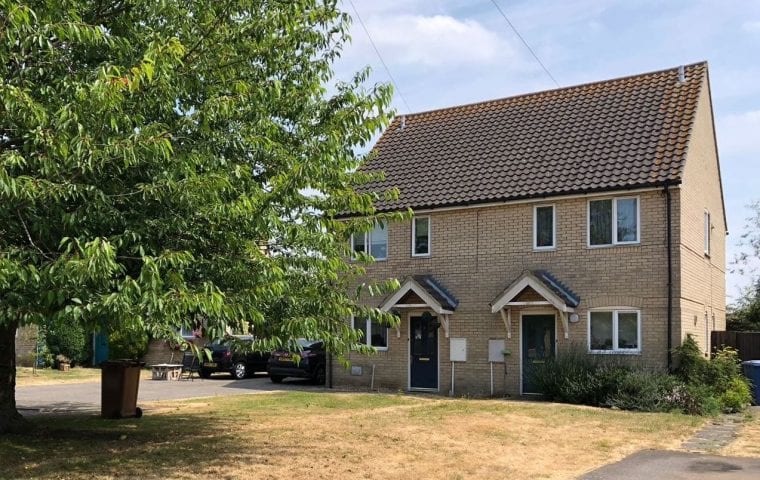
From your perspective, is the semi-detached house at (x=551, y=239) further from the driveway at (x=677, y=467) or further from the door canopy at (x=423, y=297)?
the driveway at (x=677, y=467)

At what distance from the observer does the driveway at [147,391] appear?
17391 millimetres

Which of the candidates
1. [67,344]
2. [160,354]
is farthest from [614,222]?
[67,344]

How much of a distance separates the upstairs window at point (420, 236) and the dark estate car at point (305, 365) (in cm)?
469

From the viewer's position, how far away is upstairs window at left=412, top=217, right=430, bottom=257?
71.2 feet

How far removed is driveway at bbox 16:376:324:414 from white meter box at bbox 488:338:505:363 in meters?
5.46

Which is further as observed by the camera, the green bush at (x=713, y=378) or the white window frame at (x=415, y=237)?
the white window frame at (x=415, y=237)

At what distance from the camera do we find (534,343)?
1975 cm

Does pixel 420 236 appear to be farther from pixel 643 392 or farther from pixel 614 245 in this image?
pixel 643 392

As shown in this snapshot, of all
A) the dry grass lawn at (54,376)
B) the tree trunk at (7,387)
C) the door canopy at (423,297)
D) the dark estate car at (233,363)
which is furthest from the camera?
the dark estate car at (233,363)

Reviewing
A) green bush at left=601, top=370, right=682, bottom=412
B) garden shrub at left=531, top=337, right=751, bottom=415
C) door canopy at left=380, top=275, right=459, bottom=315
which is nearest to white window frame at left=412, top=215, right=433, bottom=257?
door canopy at left=380, top=275, right=459, bottom=315

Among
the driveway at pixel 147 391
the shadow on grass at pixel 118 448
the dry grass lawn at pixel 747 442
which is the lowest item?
the driveway at pixel 147 391

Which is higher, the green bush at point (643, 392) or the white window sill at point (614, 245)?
the white window sill at point (614, 245)

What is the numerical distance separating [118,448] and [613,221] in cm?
1288

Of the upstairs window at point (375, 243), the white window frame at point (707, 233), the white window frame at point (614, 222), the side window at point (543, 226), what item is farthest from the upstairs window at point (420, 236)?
the white window frame at point (707, 233)
